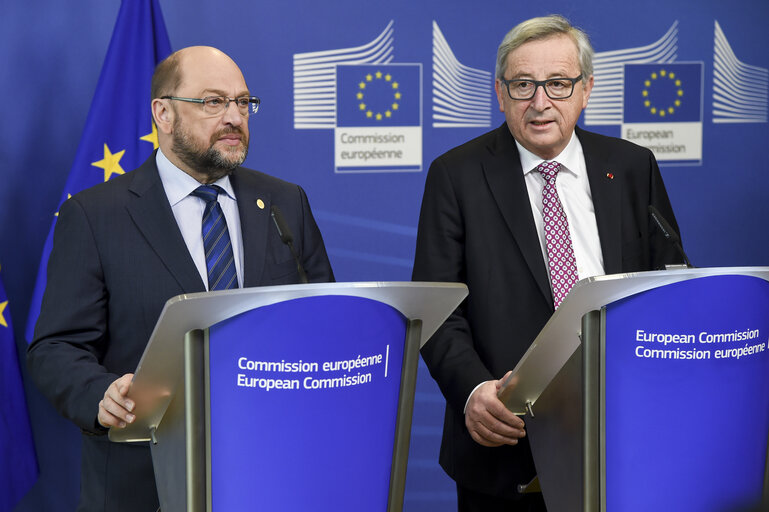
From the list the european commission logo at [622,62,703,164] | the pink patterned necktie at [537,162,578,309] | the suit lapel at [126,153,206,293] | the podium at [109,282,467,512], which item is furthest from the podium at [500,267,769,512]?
the european commission logo at [622,62,703,164]

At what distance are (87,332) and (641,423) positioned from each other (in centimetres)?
138

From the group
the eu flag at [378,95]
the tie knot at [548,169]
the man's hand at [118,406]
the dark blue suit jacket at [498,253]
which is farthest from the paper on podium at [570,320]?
the eu flag at [378,95]

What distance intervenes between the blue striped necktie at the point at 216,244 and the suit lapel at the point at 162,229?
48 mm

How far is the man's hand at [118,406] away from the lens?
155 centimetres

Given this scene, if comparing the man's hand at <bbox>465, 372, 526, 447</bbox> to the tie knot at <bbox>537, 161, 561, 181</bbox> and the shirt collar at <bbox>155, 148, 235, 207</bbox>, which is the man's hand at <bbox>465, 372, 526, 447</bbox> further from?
the shirt collar at <bbox>155, 148, 235, 207</bbox>

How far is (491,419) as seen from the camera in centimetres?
192

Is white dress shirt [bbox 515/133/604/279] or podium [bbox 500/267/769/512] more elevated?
white dress shirt [bbox 515/133/604/279]

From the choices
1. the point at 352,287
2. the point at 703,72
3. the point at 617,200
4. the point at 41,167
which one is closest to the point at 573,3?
the point at 703,72

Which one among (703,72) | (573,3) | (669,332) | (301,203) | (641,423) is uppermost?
(573,3)

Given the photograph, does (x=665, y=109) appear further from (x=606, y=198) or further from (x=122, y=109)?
(x=122, y=109)

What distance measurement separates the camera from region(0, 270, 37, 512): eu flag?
3.57m

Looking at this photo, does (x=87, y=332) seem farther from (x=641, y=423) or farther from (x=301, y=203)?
(x=641, y=423)

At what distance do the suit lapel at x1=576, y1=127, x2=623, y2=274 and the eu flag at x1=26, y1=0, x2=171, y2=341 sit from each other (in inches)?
77.2

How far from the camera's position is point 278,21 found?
4039mm
